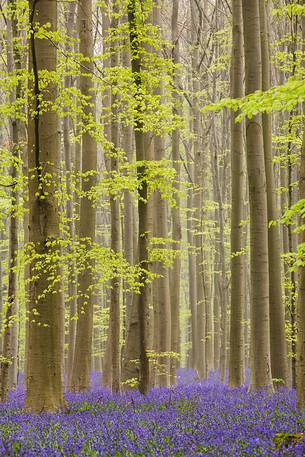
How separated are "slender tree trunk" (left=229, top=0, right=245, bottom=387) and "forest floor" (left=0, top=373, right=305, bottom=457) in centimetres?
395

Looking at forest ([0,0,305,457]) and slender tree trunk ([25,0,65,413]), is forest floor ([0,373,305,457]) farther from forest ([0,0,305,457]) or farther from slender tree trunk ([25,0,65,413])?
slender tree trunk ([25,0,65,413])

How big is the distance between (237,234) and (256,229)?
2917 millimetres

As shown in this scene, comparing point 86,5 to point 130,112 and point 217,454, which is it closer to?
point 130,112

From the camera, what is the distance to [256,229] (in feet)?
38.0

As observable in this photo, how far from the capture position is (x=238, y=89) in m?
14.5

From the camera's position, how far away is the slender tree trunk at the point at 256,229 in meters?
11.4

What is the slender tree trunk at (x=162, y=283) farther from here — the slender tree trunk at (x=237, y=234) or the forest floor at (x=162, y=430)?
the forest floor at (x=162, y=430)

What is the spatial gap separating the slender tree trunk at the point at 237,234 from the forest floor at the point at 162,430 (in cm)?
395

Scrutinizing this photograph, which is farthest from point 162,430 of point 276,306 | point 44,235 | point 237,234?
point 237,234

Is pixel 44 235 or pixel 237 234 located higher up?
pixel 237 234

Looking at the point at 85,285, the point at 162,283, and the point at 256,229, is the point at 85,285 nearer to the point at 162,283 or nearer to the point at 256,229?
the point at 162,283

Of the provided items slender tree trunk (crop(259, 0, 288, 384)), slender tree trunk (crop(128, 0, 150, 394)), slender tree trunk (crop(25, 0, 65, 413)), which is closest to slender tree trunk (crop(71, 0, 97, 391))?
slender tree trunk (crop(128, 0, 150, 394))

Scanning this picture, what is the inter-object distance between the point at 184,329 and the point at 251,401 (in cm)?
5516

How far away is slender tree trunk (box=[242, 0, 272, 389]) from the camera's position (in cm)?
1141
